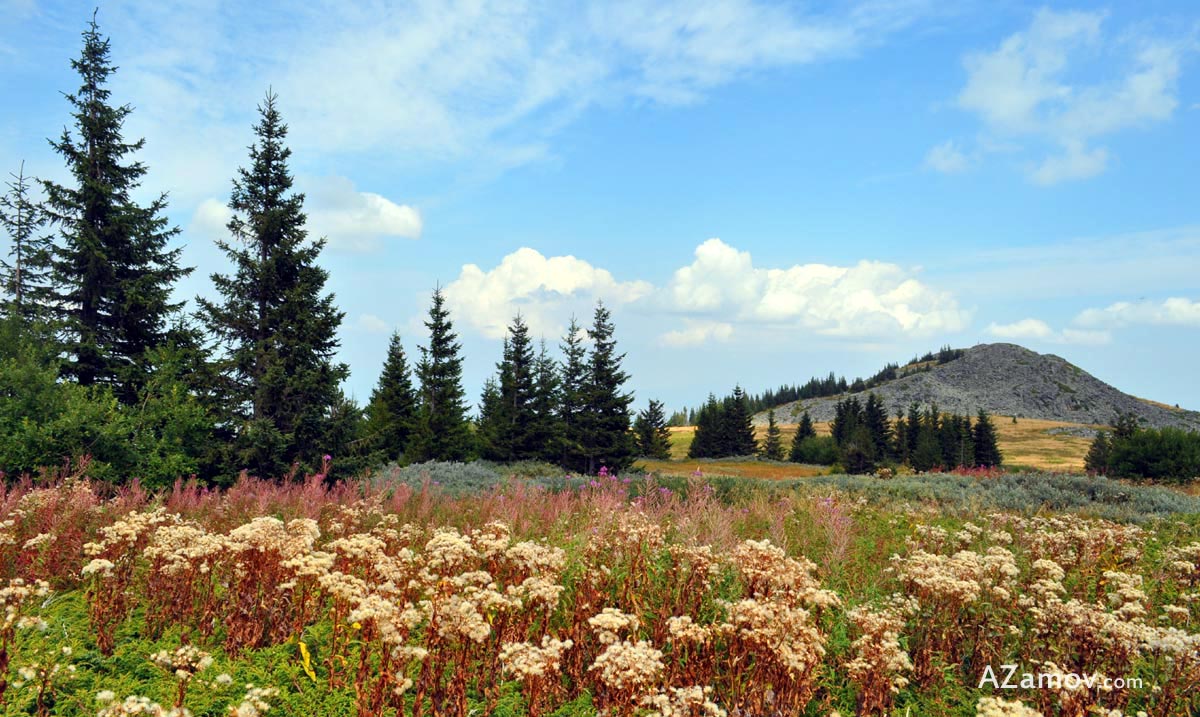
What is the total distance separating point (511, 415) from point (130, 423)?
23.4 m

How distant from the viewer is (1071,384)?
447 ft

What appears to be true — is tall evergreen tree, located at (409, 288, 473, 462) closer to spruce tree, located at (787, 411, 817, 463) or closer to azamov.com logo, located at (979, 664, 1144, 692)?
azamov.com logo, located at (979, 664, 1144, 692)

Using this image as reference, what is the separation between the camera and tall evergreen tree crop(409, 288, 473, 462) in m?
32.5

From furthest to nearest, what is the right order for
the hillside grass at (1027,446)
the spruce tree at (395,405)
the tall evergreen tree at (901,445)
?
the tall evergreen tree at (901,445) < the hillside grass at (1027,446) < the spruce tree at (395,405)

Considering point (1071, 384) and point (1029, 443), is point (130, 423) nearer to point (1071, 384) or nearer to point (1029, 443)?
point (1029, 443)

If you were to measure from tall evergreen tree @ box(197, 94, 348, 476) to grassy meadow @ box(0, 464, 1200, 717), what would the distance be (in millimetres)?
8019

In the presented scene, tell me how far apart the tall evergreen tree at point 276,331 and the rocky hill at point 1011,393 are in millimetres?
115240

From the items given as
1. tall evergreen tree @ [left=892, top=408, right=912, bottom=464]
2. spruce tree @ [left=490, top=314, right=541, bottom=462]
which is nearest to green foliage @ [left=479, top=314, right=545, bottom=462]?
spruce tree @ [left=490, top=314, right=541, bottom=462]

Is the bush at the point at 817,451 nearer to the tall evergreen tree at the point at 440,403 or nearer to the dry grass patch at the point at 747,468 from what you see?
the dry grass patch at the point at 747,468

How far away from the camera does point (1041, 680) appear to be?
408cm

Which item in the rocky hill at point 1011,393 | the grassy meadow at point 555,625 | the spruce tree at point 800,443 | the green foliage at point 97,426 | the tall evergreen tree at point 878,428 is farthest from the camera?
the rocky hill at point 1011,393

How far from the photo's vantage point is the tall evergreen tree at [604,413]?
34094 millimetres

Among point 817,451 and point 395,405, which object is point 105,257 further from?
point 817,451

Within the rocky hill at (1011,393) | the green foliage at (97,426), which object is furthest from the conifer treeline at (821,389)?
the green foliage at (97,426)
